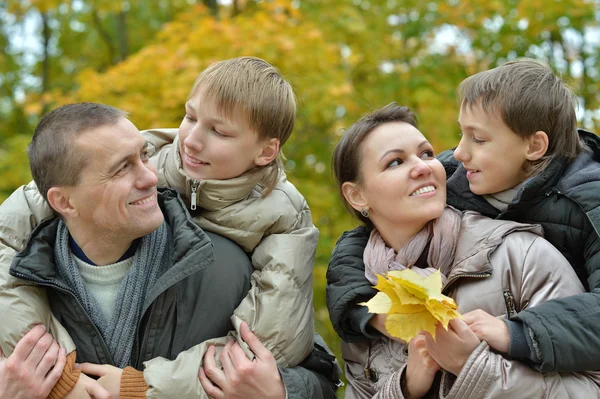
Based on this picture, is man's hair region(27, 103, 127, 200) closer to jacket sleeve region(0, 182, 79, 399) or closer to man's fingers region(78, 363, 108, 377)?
jacket sleeve region(0, 182, 79, 399)

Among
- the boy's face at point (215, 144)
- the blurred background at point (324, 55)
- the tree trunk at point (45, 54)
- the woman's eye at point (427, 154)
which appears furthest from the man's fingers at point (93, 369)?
the tree trunk at point (45, 54)

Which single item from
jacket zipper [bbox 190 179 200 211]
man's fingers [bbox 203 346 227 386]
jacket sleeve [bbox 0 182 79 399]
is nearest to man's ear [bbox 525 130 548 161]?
jacket zipper [bbox 190 179 200 211]

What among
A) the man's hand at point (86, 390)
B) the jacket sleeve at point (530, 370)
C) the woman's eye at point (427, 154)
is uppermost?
the woman's eye at point (427, 154)

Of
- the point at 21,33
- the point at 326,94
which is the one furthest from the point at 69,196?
the point at 21,33

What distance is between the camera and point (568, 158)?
8.84ft

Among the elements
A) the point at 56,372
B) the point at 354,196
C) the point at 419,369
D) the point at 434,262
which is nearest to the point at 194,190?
the point at 354,196

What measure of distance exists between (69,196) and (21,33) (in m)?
9.06

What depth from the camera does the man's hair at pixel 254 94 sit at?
2.98m

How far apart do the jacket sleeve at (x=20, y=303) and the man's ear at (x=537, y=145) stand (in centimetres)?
184

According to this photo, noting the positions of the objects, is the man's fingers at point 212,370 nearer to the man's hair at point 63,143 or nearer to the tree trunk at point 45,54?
the man's hair at point 63,143

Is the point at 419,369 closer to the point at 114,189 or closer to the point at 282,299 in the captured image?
the point at 282,299

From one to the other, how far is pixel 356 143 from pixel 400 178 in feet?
0.91

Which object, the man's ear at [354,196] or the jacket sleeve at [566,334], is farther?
the man's ear at [354,196]

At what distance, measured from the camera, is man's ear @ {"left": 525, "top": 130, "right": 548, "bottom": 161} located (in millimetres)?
2688
